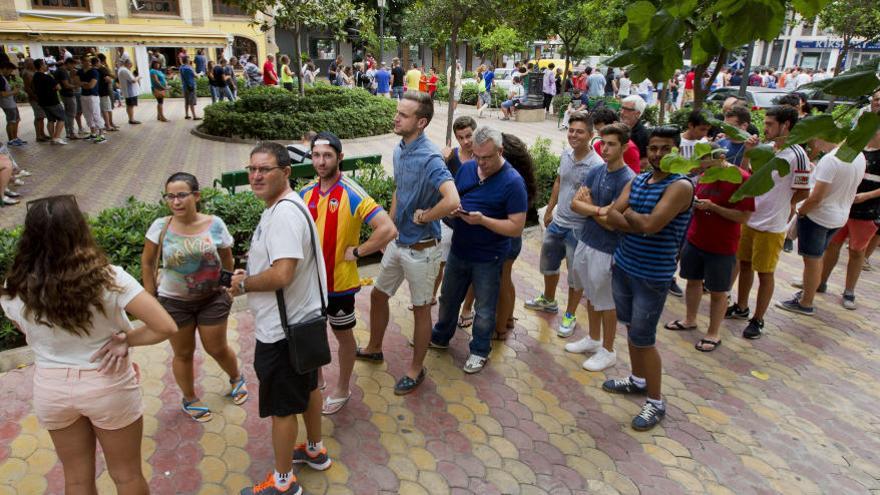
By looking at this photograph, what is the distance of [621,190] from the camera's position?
418cm

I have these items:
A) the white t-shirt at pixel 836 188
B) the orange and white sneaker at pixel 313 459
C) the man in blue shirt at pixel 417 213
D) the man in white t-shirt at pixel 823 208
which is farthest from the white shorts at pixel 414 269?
the white t-shirt at pixel 836 188

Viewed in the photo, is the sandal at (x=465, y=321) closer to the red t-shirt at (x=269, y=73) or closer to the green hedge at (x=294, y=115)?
the green hedge at (x=294, y=115)

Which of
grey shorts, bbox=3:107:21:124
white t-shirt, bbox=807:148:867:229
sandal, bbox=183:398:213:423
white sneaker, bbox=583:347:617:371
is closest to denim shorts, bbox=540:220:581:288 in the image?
white sneaker, bbox=583:347:617:371

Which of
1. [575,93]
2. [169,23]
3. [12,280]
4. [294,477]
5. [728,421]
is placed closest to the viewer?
[12,280]

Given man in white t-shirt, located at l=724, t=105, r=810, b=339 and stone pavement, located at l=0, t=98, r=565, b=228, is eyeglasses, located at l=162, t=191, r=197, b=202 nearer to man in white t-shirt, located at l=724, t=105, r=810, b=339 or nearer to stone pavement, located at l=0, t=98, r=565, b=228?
man in white t-shirt, located at l=724, t=105, r=810, b=339

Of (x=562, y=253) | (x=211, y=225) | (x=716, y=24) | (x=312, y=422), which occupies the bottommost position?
(x=312, y=422)

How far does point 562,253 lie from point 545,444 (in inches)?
78.4

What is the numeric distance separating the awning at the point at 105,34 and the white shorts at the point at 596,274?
30063 mm

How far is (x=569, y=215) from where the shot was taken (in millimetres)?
4836

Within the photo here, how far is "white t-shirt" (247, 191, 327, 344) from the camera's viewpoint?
8.57 ft

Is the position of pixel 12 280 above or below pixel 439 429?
above

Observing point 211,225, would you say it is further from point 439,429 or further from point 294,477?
point 439,429

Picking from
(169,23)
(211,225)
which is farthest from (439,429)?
(169,23)

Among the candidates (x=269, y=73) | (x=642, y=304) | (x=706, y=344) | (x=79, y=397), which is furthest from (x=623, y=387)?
(x=269, y=73)
